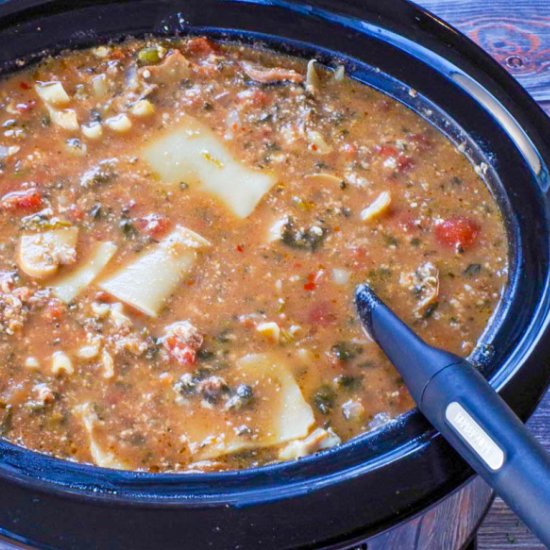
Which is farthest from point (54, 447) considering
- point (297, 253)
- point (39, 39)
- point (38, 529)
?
point (39, 39)

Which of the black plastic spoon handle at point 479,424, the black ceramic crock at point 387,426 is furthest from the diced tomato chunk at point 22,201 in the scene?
the black plastic spoon handle at point 479,424

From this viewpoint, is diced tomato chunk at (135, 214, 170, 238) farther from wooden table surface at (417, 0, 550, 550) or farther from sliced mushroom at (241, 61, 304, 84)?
wooden table surface at (417, 0, 550, 550)

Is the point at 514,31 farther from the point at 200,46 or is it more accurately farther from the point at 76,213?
the point at 76,213

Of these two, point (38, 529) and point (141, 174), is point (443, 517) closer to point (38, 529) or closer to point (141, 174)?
point (38, 529)

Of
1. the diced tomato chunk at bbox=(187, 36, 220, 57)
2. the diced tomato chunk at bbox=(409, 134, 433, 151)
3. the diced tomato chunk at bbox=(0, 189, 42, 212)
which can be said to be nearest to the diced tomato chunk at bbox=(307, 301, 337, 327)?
the diced tomato chunk at bbox=(409, 134, 433, 151)

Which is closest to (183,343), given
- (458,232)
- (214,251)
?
(214,251)

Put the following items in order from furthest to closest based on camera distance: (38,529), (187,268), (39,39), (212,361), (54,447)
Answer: (39,39)
(187,268)
(212,361)
(54,447)
(38,529)
